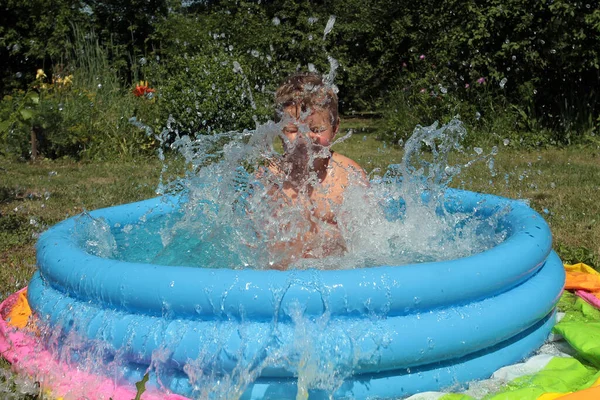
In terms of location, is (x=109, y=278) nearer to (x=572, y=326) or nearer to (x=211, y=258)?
(x=211, y=258)

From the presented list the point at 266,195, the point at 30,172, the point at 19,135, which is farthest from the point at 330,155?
the point at 19,135

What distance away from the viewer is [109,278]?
221 cm

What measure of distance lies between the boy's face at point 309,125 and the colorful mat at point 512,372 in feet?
4.61

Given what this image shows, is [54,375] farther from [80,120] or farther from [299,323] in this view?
[80,120]

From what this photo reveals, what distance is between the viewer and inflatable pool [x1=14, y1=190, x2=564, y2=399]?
2.03 meters

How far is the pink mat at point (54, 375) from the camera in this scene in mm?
2197

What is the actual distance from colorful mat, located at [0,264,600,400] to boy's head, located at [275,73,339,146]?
143 centimetres

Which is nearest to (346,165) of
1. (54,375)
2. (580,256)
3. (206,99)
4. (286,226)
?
(286,226)

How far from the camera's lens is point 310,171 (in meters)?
3.35

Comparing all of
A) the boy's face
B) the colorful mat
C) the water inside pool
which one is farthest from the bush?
the colorful mat

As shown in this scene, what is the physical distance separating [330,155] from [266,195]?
415mm

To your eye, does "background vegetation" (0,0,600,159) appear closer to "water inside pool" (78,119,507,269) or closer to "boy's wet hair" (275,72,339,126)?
"water inside pool" (78,119,507,269)

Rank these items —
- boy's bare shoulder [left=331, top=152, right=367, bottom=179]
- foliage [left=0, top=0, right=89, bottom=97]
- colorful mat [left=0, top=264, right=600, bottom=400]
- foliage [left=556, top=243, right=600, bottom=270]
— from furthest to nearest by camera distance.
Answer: foliage [left=0, top=0, right=89, bottom=97]
foliage [left=556, top=243, right=600, bottom=270]
boy's bare shoulder [left=331, top=152, right=367, bottom=179]
colorful mat [left=0, top=264, right=600, bottom=400]

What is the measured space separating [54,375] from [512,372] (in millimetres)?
1701
